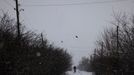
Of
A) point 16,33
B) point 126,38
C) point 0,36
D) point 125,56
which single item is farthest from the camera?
point 125,56

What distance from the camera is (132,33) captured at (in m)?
27.4

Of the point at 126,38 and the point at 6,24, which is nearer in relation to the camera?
the point at 6,24

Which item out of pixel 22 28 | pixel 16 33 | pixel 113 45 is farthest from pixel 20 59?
pixel 113 45

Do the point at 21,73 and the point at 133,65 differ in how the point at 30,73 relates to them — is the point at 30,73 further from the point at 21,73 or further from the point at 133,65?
the point at 133,65

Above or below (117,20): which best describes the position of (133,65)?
below

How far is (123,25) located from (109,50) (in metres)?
12.3

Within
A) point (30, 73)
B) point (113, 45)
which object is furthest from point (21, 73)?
point (113, 45)

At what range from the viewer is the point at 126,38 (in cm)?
2819

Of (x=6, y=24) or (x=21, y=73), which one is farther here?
(x=21, y=73)

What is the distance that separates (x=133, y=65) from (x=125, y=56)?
4.43 feet

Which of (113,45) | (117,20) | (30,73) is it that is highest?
(117,20)

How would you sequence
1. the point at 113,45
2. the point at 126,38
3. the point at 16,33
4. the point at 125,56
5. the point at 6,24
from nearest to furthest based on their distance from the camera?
the point at 6,24, the point at 16,33, the point at 126,38, the point at 125,56, the point at 113,45

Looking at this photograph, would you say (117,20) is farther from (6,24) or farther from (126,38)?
(6,24)

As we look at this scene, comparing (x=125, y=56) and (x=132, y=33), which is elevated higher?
(x=132, y=33)
